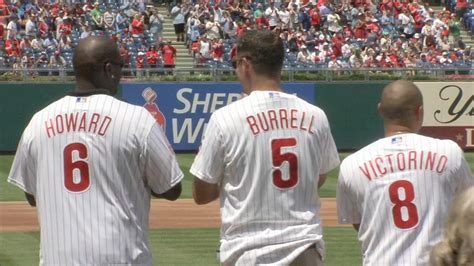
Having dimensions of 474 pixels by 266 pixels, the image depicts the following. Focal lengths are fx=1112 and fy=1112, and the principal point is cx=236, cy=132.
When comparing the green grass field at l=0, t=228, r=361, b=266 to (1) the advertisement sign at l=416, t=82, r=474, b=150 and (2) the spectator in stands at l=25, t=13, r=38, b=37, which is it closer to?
(1) the advertisement sign at l=416, t=82, r=474, b=150

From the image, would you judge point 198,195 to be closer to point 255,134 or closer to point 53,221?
point 255,134

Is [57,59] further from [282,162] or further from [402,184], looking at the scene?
[402,184]

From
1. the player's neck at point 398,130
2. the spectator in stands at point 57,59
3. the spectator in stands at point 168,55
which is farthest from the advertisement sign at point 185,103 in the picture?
the player's neck at point 398,130

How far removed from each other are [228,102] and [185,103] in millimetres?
886

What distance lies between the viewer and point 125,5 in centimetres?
3241

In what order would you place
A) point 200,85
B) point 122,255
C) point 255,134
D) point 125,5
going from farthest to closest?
point 125,5 → point 200,85 → point 255,134 → point 122,255

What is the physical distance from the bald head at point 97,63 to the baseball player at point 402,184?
3.90 ft

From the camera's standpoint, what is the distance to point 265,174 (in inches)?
212

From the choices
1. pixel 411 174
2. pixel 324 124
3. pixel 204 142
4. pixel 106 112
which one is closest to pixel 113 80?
pixel 106 112

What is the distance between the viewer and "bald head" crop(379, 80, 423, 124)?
205 inches

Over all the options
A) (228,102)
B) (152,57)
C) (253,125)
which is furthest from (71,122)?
(152,57)

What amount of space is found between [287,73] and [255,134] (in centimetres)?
A: 1830

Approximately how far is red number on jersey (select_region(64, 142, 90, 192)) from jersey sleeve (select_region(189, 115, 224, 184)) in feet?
1.97

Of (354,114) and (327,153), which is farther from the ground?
(327,153)
